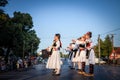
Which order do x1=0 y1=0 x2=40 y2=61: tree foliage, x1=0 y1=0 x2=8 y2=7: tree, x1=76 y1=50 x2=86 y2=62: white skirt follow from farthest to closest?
x1=0 y1=0 x2=40 y2=61: tree foliage → x1=0 y1=0 x2=8 y2=7: tree → x1=76 y1=50 x2=86 y2=62: white skirt

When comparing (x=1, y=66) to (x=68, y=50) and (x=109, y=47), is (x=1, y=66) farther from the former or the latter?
(x=109, y=47)

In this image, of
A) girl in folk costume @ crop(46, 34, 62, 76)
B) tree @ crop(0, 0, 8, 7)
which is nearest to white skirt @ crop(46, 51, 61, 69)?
girl in folk costume @ crop(46, 34, 62, 76)

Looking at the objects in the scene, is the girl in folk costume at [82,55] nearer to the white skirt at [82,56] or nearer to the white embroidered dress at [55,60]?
the white skirt at [82,56]

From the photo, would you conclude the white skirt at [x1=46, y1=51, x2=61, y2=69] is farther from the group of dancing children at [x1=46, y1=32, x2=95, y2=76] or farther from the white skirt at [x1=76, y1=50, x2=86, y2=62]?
the white skirt at [x1=76, y1=50, x2=86, y2=62]

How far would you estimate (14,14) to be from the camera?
66.7 metres

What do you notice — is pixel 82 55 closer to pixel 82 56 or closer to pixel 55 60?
pixel 82 56

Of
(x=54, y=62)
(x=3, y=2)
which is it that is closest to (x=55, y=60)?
Result: (x=54, y=62)

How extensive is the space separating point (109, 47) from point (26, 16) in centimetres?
5658

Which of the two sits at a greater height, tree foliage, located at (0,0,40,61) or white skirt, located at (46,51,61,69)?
tree foliage, located at (0,0,40,61)

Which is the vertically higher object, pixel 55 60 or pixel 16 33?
pixel 16 33

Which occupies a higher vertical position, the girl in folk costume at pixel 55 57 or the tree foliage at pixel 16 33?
the tree foliage at pixel 16 33

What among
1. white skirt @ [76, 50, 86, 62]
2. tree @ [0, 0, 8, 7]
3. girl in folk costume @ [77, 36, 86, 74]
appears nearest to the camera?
girl in folk costume @ [77, 36, 86, 74]

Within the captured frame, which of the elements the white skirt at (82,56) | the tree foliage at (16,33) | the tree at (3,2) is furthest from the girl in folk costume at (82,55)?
the tree at (3,2)

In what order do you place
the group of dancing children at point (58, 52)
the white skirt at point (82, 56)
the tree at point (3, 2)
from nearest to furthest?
the group of dancing children at point (58, 52)
the white skirt at point (82, 56)
the tree at point (3, 2)
